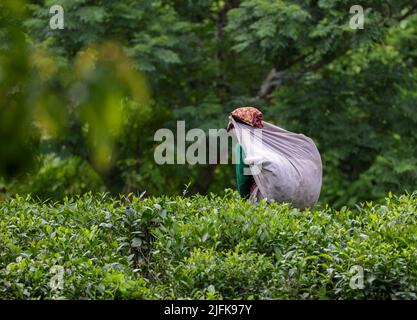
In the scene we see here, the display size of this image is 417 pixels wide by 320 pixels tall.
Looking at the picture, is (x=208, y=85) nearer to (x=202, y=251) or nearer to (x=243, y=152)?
(x=243, y=152)

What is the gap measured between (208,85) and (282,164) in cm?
757

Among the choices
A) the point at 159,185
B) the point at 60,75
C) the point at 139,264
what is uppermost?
the point at 60,75

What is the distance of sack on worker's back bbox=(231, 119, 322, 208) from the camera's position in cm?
587

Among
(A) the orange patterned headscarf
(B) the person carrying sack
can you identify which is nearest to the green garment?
(B) the person carrying sack

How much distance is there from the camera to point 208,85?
13.3 metres

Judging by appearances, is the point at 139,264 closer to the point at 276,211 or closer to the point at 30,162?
the point at 276,211

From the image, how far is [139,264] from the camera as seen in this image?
507 cm

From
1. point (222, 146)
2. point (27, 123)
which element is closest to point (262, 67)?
point (222, 146)

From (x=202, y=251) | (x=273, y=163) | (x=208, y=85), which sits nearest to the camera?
(x=202, y=251)

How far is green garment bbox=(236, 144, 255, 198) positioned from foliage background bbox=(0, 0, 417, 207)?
3922mm

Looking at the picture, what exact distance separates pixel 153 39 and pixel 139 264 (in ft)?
22.6

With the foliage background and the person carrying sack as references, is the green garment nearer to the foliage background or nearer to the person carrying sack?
the person carrying sack

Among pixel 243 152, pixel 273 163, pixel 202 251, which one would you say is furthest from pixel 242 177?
pixel 202 251
